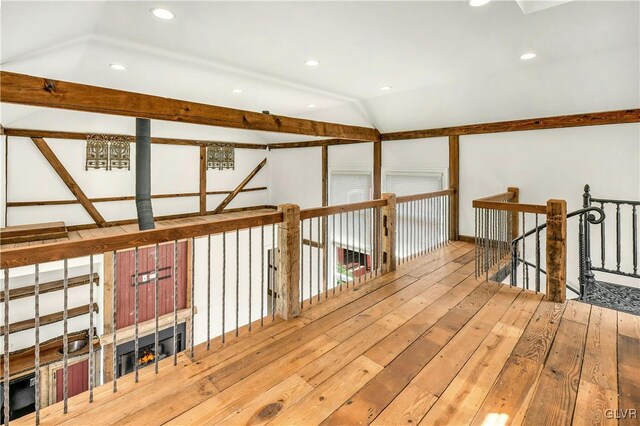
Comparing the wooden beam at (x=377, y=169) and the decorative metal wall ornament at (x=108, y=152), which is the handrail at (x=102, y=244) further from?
the decorative metal wall ornament at (x=108, y=152)

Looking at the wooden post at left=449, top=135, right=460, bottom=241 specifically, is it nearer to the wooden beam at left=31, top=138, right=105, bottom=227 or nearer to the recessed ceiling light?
the recessed ceiling light

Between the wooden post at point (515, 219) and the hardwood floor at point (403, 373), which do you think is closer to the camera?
the hardwood floor at point (403, 373)

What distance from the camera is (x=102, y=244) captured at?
179 centimetres

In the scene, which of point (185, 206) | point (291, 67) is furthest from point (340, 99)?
point (185, 206)

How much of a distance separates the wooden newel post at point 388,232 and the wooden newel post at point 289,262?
56.7 inches

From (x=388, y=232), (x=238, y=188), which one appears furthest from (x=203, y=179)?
(x=388, y=232)

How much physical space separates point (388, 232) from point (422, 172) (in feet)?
9.05

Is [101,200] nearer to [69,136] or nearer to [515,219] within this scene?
[69,136]

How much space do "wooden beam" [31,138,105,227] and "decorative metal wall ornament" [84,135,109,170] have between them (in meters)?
0.39

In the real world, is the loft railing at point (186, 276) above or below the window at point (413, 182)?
below

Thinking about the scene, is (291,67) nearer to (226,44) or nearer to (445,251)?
(226,44)

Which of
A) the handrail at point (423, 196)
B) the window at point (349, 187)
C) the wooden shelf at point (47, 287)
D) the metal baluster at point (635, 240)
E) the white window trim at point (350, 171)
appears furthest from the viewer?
the window at point (349, 187)

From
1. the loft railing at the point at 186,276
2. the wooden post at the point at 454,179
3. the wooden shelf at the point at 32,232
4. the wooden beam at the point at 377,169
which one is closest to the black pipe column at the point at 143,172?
the loft railing at the point at 186,276

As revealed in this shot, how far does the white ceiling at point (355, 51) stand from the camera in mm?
2607
